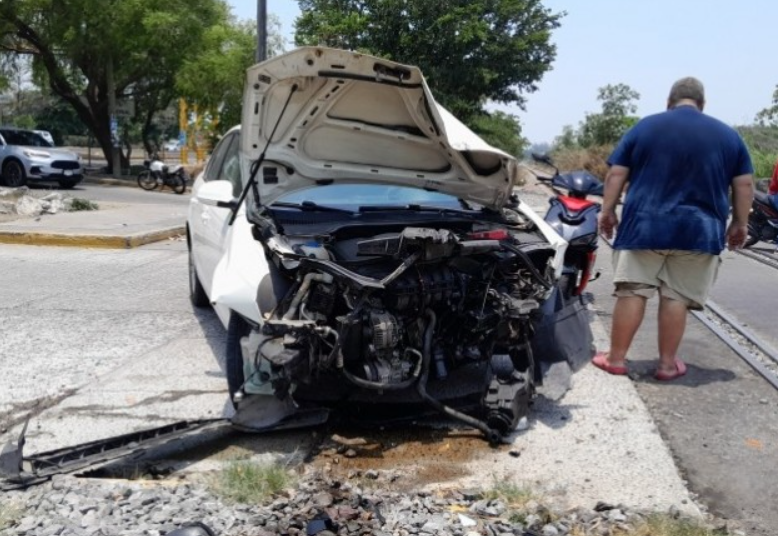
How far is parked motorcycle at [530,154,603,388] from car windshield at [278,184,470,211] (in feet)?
3.38

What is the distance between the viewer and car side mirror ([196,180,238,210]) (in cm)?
553

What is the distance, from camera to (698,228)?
538 centimetres

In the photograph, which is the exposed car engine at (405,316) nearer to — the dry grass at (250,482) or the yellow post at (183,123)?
the dry grass at (250,482)

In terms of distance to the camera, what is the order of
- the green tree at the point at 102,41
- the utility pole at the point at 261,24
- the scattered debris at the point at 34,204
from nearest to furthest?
the scattered debris at the point at 34,204
the utility pole at the point at 261,24
the green tree at the point at 102,41

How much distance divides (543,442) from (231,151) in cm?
353

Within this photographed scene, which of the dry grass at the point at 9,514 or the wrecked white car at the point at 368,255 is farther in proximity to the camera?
the wrecked white car at the point at 368,255

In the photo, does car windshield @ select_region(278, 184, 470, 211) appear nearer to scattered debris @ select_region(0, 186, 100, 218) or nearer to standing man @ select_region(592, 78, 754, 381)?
standing man @ select_region(592, 78, 754, 381)

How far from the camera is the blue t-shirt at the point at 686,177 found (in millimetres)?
5352

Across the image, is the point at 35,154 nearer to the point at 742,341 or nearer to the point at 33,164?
the point at 33,164

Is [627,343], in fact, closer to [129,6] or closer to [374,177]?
[374,177]

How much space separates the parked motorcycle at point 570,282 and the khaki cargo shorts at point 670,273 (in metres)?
0.41

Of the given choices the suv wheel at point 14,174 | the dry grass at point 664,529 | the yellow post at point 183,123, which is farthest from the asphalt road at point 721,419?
the yellow post at point 183,123

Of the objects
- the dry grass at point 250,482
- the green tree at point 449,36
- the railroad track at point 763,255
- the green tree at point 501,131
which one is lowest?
the dry grass at point 250,482

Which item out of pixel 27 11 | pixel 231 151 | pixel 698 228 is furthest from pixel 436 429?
pixel 27 11
